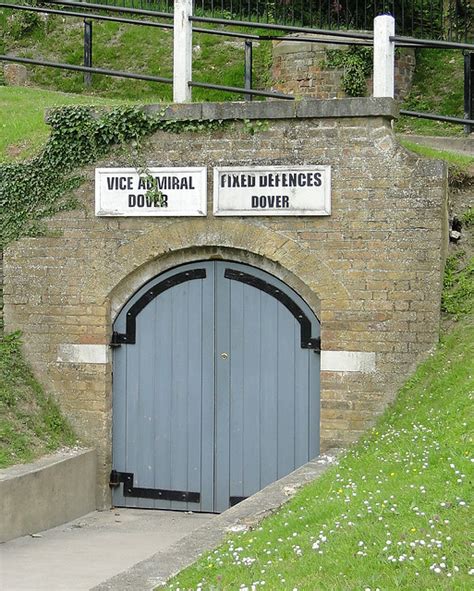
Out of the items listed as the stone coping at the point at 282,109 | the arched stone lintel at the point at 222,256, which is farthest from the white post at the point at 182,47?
the arched stone lintel at the point at 222,256

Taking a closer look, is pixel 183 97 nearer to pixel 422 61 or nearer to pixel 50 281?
pixel 50 281

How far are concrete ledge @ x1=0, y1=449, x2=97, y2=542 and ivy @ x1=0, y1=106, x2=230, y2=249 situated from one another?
240 cm

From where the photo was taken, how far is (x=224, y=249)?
10.1 m

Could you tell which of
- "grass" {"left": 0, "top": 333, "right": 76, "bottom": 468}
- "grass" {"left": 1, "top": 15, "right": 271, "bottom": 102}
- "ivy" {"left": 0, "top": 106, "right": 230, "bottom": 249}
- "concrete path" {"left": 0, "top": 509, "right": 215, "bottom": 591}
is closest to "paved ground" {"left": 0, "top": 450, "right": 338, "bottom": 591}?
"concrete path" {"left": 0, "top": 509, "right": 215, "bottom": 591}

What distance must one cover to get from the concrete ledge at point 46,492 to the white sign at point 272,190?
2.78m

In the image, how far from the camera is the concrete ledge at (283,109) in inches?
376

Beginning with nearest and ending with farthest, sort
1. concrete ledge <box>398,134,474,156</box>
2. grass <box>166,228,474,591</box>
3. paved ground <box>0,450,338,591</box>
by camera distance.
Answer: grass <box>166,228,474,591</box> < paved ground <box>0,450,338,591</box> < concrete ledge <box>398,134,474,156</box>

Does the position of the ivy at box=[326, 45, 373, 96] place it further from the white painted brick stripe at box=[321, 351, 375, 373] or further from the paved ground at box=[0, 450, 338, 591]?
the paved ground at box=[0, 450, 338, 591]

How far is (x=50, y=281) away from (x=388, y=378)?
3517 millimetres

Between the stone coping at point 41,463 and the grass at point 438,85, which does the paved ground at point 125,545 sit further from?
the grass at point 438,85

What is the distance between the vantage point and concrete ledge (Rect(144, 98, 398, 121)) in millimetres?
9562

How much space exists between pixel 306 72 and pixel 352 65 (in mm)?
754

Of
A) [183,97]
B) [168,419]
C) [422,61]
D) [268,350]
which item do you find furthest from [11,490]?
[422,61]

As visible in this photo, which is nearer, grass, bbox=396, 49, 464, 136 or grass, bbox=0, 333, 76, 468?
grass, bbox=0, 333, 76, 468
